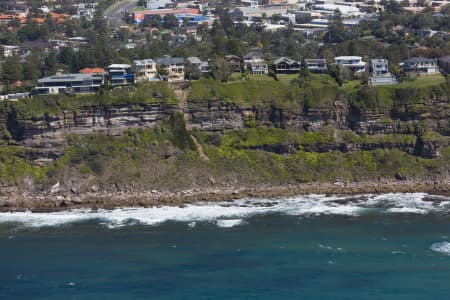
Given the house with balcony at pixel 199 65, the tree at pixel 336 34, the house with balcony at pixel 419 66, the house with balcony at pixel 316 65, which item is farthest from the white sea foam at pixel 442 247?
the tree at pixel 336 34

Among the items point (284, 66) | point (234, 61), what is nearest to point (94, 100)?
point (234, 61)

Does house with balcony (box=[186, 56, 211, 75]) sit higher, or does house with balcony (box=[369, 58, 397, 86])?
house with balcony (box=[186, 56, 211, 75])

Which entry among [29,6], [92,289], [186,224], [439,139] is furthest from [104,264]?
[29,6]

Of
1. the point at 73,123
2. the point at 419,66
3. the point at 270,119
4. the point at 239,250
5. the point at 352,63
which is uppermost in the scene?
the point at 352,63

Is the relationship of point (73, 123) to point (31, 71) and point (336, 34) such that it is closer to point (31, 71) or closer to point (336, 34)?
point (31, 71)

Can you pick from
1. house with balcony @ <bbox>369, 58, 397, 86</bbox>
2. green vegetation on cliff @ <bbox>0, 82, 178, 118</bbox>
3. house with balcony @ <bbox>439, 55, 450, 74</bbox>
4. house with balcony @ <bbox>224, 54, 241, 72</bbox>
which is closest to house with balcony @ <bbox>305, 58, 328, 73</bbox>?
house with balcony @ <bbox>369, 58, 397, 86</bbox>

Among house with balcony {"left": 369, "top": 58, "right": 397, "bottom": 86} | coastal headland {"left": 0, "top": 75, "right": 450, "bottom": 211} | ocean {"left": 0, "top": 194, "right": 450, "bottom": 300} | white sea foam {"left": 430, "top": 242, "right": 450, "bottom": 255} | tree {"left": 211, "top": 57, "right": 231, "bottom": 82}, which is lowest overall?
white sea foam {"left": 430, "top": 242, "right": 450, "bottom": 255}

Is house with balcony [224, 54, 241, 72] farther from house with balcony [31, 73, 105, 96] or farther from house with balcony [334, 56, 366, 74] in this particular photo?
house with balcony [31, 73, 105, 96]

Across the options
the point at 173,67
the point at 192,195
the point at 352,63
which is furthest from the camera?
the point at 352,63

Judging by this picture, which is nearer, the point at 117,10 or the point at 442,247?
the point at 442,247
